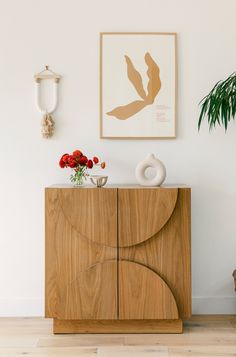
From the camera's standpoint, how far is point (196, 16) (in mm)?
3553

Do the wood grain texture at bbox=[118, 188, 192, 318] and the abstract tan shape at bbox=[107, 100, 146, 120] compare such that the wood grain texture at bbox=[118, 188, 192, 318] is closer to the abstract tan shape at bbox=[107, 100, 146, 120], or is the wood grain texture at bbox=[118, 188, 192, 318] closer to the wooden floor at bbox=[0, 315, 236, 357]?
the wooden floor at bbox=[0, 315, 236, 357]

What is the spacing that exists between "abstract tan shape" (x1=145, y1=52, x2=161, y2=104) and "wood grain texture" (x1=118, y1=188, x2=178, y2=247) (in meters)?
0.77

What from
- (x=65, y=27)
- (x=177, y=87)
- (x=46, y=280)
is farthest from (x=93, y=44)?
(x=46, y=280)

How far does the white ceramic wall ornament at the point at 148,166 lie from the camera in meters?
3.24

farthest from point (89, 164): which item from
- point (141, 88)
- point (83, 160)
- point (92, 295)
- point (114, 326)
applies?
point (114, 326)

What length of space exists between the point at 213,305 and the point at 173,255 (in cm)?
70

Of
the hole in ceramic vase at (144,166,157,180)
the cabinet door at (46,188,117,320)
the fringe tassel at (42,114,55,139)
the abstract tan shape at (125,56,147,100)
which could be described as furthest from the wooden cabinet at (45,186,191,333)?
the abstract tan shape at (125,56,147,100)

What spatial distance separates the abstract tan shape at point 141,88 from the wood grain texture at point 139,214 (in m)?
0.69

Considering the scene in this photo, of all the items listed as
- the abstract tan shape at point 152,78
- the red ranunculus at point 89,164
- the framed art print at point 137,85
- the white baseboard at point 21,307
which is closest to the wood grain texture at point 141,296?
the red ranunculus at point 89,164

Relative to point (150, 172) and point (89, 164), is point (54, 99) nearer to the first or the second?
point (89, 164)

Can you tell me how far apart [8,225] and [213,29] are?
6.52 feet

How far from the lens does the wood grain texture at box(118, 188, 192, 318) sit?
314cm

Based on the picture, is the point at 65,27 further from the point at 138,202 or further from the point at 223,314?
the point at 223,314

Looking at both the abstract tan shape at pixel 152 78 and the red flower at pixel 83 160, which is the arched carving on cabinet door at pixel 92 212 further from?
the abstract tan shape at pixel 152 78
